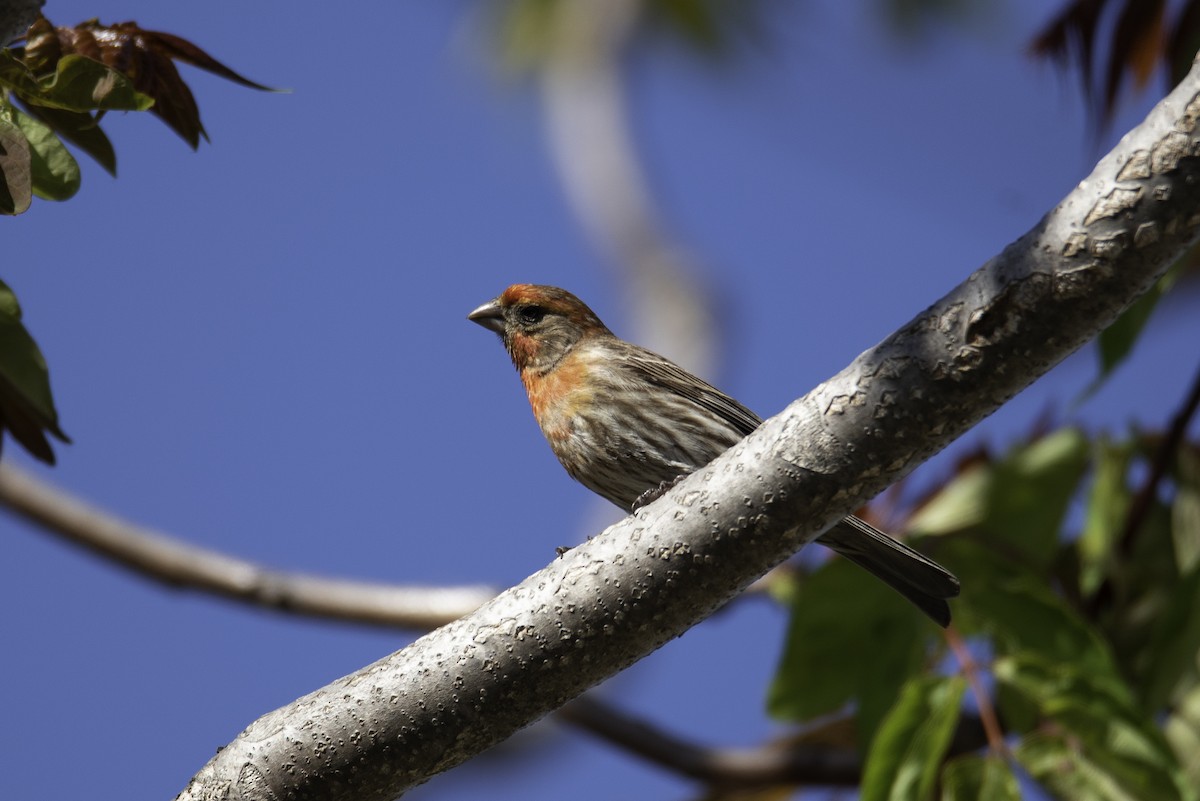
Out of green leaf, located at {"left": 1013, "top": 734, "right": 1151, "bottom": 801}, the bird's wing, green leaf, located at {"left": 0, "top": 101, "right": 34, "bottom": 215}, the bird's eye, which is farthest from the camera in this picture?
the bird's eye

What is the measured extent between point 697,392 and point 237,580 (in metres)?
2.21

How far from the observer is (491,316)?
240 inches

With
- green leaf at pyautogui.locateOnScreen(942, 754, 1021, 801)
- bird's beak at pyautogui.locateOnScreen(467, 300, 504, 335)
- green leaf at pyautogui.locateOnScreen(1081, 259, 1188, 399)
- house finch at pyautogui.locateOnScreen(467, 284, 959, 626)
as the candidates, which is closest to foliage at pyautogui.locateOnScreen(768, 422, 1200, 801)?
green leaf at pyautogui.locateOnScreen(942, 754, 1021, 801)

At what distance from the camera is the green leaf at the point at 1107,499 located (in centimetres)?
446

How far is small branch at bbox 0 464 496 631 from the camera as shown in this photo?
5711 millimetres

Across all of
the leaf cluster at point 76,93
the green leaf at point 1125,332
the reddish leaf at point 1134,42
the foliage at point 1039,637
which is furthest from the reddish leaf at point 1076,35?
the leaf cluster at point 76,93

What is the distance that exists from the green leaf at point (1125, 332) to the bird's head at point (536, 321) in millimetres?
2495

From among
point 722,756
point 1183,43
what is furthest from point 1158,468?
point 722,756

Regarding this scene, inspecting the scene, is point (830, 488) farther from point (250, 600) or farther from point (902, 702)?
point (250, 600)

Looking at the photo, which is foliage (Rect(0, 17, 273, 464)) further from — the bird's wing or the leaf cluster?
the bird's wing

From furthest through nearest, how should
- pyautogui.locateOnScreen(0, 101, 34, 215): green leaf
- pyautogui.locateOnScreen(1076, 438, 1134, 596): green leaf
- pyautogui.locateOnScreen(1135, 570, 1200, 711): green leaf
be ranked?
1. pyautogui.locateOnScreen(1076, 438, 1134, 596): green leaf
2. pyautogui.locateOnScreen(1135, 570, 1200, 711): green leaf
3. pyautogui.locateOnScreen(0, 101, 34, 215): green leaf

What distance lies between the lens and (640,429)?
4984mm

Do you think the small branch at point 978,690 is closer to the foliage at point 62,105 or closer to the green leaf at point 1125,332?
the green leaf at point 1125,332

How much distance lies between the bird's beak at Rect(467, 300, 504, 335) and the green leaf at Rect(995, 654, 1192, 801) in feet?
10.2
